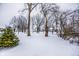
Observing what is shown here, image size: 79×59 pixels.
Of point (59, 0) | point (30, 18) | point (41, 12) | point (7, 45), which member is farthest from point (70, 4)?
point (7, 45)

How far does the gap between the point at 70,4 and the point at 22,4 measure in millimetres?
499

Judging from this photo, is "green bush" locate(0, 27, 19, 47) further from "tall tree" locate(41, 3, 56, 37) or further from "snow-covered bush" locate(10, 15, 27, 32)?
"tall tree" locate(41, 3, 56, 37)

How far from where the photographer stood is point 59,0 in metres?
1.66

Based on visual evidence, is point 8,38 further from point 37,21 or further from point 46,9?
point 46,9

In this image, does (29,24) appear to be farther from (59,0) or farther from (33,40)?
(59,0)

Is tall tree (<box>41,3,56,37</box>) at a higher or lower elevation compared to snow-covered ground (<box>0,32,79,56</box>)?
higher

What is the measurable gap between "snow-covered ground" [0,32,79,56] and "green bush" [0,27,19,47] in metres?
0.05

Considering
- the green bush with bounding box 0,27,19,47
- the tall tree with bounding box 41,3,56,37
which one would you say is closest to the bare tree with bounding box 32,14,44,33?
the tall tree with bounding box 41,3,56,37

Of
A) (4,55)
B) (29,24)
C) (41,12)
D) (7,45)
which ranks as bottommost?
(4,55)

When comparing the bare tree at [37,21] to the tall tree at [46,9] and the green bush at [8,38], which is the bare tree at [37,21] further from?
the green bush at [8,38]

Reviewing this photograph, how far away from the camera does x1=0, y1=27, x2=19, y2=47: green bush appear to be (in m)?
1.62

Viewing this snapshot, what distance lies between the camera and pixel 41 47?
1632 mm

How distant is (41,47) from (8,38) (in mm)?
351

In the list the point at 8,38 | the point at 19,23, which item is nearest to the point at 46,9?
the point at 19,23
